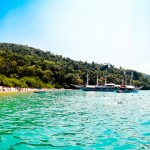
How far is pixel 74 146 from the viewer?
55.7 feet

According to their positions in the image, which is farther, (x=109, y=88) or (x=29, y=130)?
(x=109, y=88)

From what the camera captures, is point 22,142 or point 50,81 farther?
point 50,81

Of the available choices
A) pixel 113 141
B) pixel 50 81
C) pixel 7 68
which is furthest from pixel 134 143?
pixel 50 81

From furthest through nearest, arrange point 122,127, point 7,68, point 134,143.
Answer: point 7,68
point 122,127
point 134,143

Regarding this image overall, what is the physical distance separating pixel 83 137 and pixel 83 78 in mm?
173250

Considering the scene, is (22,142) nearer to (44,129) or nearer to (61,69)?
(44,129)

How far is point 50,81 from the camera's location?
170m

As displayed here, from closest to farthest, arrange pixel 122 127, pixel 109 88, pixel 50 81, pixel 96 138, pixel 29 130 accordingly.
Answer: pixel 96 138 → pixel 29 130 → pixel 122 127 → pixel 109 88 → pixel 50 81

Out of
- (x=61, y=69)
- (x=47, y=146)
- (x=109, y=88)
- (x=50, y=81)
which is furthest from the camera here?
(x=61, y=69)

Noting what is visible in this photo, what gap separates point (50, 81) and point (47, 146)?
154 metres

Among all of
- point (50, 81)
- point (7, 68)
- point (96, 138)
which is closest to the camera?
Result: point (96, 138)

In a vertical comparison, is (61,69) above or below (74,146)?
above

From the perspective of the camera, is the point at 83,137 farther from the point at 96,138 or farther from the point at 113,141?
the point at 113,141

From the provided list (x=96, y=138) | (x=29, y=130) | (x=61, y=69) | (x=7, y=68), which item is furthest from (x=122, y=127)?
(x=61, y=69)
